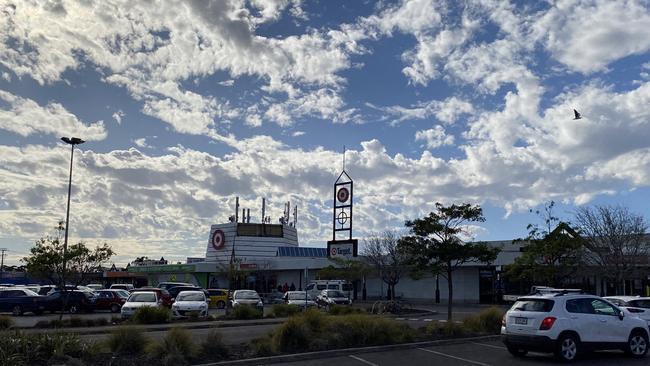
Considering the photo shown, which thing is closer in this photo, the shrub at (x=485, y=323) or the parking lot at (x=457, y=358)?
the parking lot at (x=457, y=358)

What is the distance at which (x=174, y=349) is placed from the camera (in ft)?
43.6

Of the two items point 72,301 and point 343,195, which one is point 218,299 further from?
point 343,195

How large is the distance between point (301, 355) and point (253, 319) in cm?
1494

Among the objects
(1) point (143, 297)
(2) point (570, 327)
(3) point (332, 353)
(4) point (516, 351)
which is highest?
(2) point (570, 327)

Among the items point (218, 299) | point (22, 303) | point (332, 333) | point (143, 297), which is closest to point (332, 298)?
point (218, 299)

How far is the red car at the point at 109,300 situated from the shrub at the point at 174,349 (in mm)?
25467

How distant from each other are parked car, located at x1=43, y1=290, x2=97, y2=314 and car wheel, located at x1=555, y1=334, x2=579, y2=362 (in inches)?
1103

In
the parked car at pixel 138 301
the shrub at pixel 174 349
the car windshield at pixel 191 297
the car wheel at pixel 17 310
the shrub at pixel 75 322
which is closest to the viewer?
the shrub at pixel 174 349

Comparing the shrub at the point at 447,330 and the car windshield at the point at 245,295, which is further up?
the car windshield at the point at 245,295

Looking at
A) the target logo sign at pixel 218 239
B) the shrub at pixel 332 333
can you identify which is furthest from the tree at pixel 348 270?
the target logo sign at pixel 218 239

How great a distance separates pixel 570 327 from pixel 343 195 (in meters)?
32.3

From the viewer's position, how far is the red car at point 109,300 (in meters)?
37.2


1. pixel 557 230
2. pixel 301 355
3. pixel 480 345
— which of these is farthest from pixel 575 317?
pixel 557 230

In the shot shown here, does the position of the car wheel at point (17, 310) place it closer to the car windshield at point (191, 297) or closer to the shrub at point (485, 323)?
the car windshield at point (191, 297)
